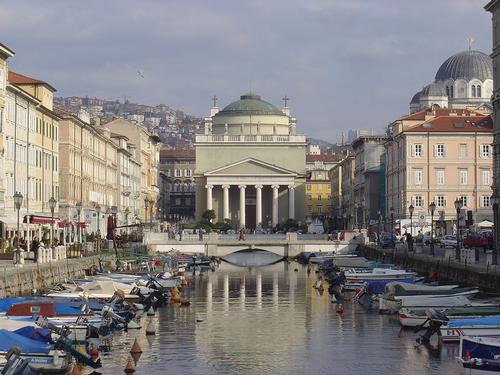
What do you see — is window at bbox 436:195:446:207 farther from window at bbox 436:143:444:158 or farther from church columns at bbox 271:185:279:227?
church columns at bbox 271:185:279:227

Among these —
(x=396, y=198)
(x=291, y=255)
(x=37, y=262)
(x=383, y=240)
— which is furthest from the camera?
(x=396, y=198)

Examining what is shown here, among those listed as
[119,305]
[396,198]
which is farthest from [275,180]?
[119,305]

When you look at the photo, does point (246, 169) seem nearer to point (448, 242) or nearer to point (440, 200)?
point (440, 200)

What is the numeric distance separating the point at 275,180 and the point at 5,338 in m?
156

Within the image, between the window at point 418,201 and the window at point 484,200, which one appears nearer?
the window at point 484,200

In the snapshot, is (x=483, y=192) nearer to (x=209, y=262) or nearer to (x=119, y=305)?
(x=209, y=262)

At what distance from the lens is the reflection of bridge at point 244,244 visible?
125812 millimetres

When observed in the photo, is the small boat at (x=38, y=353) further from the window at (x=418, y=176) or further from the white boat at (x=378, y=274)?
the window at (x=418, y=176)

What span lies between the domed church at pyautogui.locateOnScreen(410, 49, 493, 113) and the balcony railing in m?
19.2

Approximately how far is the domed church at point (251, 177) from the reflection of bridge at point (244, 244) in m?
52.5

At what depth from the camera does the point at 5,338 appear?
32.8m

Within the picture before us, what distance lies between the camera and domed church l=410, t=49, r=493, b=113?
616ft

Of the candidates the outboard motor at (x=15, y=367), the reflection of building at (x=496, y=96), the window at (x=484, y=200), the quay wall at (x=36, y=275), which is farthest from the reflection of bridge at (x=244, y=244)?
the outboard motor at (x=15, y=367)

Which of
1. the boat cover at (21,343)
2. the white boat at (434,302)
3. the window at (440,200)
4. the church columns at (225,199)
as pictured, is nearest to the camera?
the boat cover at (21,343)
